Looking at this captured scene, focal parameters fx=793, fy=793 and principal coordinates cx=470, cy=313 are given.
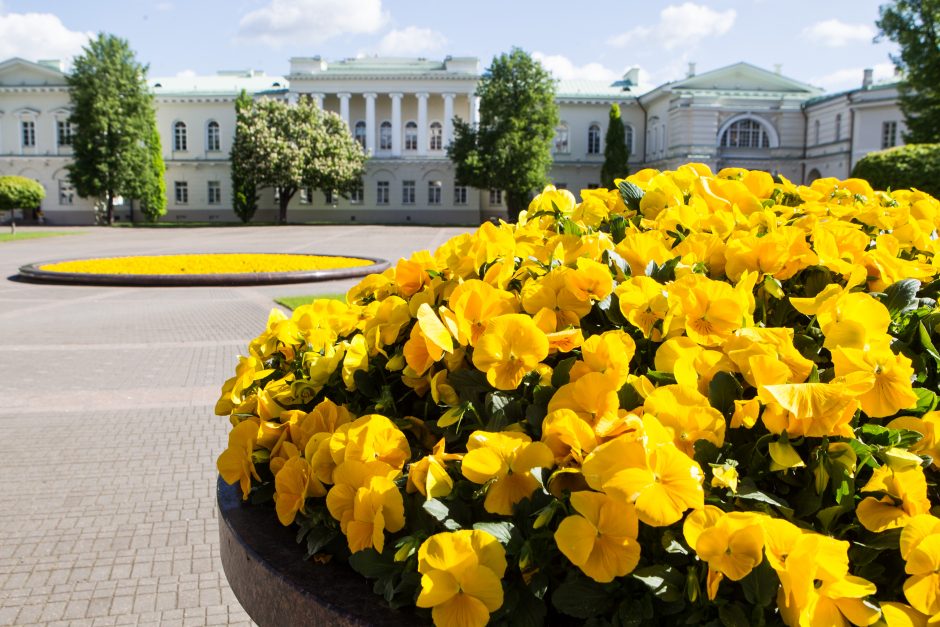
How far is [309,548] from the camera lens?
63.9 inches

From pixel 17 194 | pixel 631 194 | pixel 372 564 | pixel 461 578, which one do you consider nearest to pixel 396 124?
pixel 17 194

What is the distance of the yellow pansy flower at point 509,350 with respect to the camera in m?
1.47

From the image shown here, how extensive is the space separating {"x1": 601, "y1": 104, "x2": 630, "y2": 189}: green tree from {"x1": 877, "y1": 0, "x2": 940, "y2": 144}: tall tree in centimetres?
2183

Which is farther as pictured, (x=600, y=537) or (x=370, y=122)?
(x=370, y=122)

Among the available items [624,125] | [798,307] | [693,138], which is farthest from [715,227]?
[624,125]

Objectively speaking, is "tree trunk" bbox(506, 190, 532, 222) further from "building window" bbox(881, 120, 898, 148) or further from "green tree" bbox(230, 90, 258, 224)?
"building window" bbox(881, 120, 898, 148)

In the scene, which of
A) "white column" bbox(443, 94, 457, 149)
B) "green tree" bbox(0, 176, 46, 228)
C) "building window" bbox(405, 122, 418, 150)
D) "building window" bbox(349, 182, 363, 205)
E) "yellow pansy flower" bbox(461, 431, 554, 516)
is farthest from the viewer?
"building window" bbox(405, 122, 418, 150)

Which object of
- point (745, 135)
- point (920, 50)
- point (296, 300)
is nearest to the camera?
point (296, 300)

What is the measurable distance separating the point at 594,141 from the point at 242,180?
86.0 ft

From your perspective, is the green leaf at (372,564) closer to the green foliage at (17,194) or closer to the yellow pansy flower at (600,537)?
the yellow pansy flower at (600,537)

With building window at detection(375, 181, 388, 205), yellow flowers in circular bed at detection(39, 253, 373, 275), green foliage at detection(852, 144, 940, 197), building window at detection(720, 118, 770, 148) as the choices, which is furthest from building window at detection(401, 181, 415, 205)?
green foliage at detection(852, 144, 940, 197)

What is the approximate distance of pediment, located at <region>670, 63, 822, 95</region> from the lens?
2082 inches

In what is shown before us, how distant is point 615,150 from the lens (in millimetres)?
54406

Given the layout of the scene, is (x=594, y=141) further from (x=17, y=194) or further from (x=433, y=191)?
(x=17, y=194)
